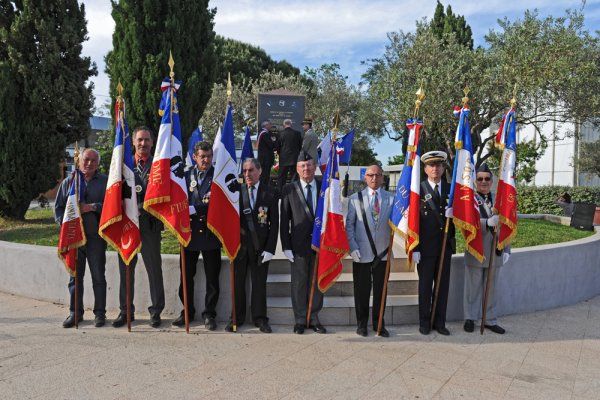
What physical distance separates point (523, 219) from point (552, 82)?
3488 mm

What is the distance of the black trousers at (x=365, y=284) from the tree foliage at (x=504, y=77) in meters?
8.45

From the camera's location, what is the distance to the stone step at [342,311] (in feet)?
18.5

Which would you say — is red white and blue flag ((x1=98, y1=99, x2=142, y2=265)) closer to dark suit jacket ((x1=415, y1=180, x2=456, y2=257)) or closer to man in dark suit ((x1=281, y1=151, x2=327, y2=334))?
man in dark suit ((x1=281, y1=151, x2=327, y2=334))

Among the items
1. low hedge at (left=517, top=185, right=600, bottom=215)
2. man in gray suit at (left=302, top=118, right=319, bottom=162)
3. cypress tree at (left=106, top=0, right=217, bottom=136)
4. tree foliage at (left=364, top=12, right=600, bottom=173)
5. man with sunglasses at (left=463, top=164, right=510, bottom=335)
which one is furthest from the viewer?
low hedge at (left=517, top=185, right=600, bottom=215)

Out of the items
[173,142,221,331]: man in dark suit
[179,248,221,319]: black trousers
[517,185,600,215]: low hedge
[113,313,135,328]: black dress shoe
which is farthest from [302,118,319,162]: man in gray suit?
[517,185,600,215]: low hedge

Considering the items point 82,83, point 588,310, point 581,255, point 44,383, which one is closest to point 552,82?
point 581,255

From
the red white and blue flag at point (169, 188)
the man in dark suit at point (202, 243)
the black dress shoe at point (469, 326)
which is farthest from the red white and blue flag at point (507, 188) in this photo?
the red white and blue flag at point (169, 188)

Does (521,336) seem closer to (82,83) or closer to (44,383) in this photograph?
(44,383)

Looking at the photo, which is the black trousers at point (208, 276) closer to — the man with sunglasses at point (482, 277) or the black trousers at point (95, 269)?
the black trousers at point (95, 269)

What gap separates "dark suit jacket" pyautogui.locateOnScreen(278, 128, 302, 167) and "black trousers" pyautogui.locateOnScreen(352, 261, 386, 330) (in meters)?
5.09

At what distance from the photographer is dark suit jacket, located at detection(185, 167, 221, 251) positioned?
17.8 ft

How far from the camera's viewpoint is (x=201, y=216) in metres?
5.48

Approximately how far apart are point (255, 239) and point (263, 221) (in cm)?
21

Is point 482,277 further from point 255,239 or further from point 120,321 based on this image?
point 120,321
